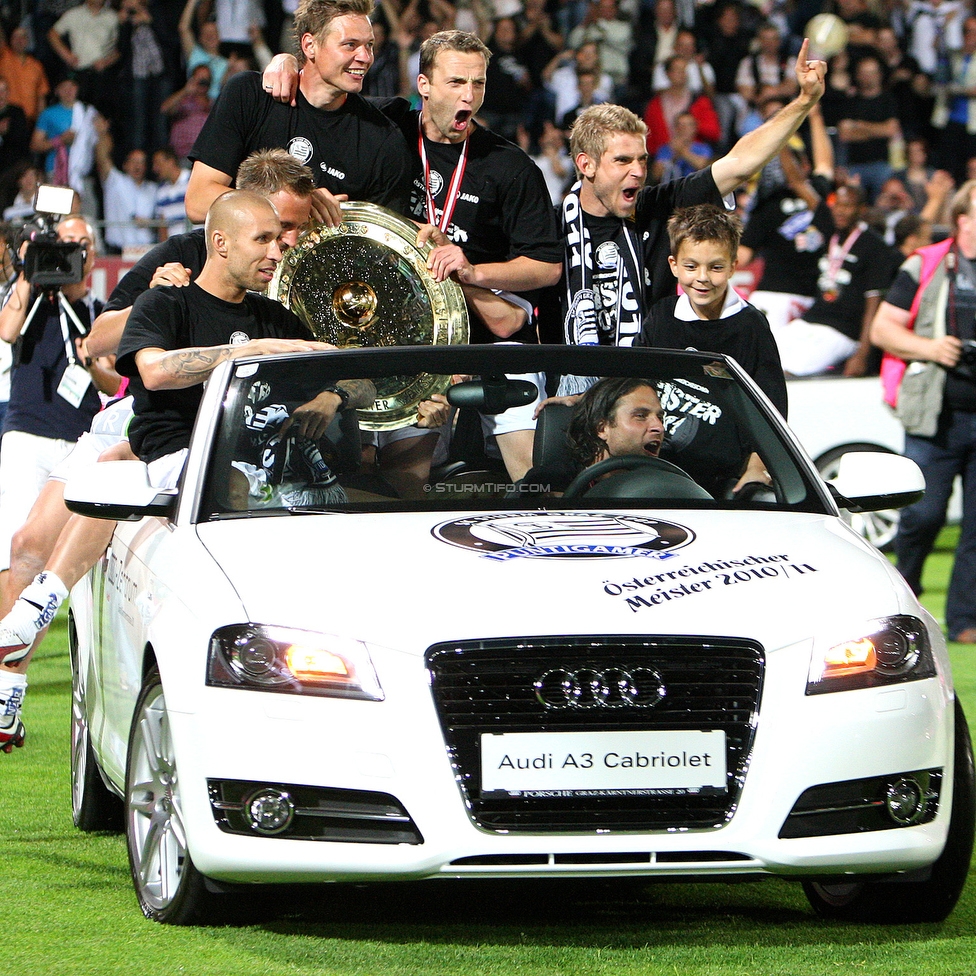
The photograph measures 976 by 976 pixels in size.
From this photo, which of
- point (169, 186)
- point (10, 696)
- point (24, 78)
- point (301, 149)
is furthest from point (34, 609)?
point (24, 78)

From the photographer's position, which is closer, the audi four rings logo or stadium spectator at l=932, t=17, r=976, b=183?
the audi four rings logo

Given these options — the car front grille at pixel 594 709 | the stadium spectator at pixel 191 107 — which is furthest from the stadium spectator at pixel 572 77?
the car front grille at pixel 594 709

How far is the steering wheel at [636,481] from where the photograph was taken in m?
5.15

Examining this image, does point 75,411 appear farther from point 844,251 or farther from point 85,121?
point 85,121

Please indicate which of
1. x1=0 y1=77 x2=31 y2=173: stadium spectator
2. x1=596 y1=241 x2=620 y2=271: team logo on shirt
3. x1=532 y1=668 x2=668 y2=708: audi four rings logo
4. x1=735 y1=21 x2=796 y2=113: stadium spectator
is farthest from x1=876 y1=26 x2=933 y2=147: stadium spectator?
x1=532 y1=668 x2=668 y2=708: audi four rings logo

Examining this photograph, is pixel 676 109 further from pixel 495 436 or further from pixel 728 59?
pixel 495 436

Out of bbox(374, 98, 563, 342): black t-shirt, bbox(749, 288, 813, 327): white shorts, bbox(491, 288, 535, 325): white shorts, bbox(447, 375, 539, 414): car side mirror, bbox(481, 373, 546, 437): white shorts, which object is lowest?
bbox(749, 288, 813, 327): white shorts

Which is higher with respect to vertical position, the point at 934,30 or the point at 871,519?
the point at 934,30

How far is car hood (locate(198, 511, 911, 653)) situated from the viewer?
4176 mm

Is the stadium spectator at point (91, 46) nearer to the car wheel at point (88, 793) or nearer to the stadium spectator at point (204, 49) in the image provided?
the stadium spectator at point (204, 49)

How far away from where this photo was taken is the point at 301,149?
7.12 metres

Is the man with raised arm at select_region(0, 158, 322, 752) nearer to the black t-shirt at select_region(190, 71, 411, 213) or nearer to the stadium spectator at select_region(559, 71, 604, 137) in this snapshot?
the black t-shirt at select_region(190, 71, 411, 213)

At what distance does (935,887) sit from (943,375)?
5.92 meters

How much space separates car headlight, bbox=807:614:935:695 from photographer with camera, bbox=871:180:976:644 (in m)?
5.87
